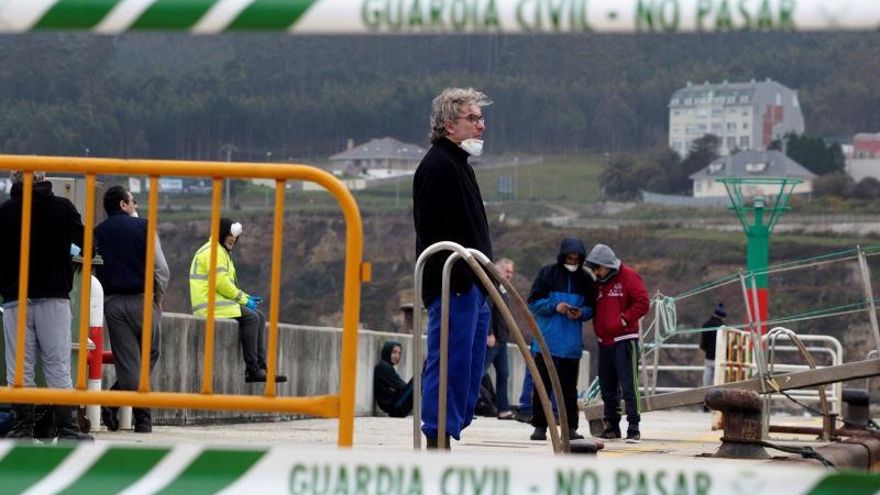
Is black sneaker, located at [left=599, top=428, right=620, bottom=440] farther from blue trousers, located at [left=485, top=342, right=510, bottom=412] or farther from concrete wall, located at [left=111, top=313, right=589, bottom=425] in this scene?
blue trousers, located at [left=485, top=342, right=510, bottom=412]

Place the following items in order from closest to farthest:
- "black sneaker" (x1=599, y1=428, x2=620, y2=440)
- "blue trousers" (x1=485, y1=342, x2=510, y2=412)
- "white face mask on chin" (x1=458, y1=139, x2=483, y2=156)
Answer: "white face mask on chin" (x1=458, y1=139, x2=483, y2=156), "black sneaker" (x1=599, y1=428, x2=620, y2=440), "blue trousers" (x1=485, y1=342, x2=510, y2=412)

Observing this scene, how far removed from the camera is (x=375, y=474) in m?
3.88

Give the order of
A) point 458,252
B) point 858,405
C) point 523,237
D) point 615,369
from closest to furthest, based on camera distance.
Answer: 1. point 458,252
2. point 858,405
3. point 615,369
4. point 523,237

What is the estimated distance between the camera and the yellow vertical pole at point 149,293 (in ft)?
15.5

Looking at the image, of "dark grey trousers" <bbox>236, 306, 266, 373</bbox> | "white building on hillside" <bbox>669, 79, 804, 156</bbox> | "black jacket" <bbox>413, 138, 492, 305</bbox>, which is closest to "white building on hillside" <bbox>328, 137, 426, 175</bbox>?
"white building on hillside" <bbox>669, 79, 804, 156</bbox>

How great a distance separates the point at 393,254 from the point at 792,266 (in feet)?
401

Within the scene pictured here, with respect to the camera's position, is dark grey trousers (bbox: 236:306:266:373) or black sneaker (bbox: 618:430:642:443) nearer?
black sneaker (bbox: 618:430:642:443)

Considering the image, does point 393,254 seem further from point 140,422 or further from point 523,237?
point 140,422

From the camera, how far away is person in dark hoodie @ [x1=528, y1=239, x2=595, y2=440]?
11.5m

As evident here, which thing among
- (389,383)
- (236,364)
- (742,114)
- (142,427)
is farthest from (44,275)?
(742,114)

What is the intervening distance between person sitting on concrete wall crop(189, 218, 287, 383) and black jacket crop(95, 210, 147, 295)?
0.71 m

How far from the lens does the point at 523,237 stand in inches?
5733

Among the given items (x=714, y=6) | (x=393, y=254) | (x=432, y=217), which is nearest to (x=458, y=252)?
(x=432, y=217)

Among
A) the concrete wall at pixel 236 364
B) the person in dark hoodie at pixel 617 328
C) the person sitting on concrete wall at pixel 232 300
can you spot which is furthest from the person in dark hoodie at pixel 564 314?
the concrete wall at pixel 236 364
